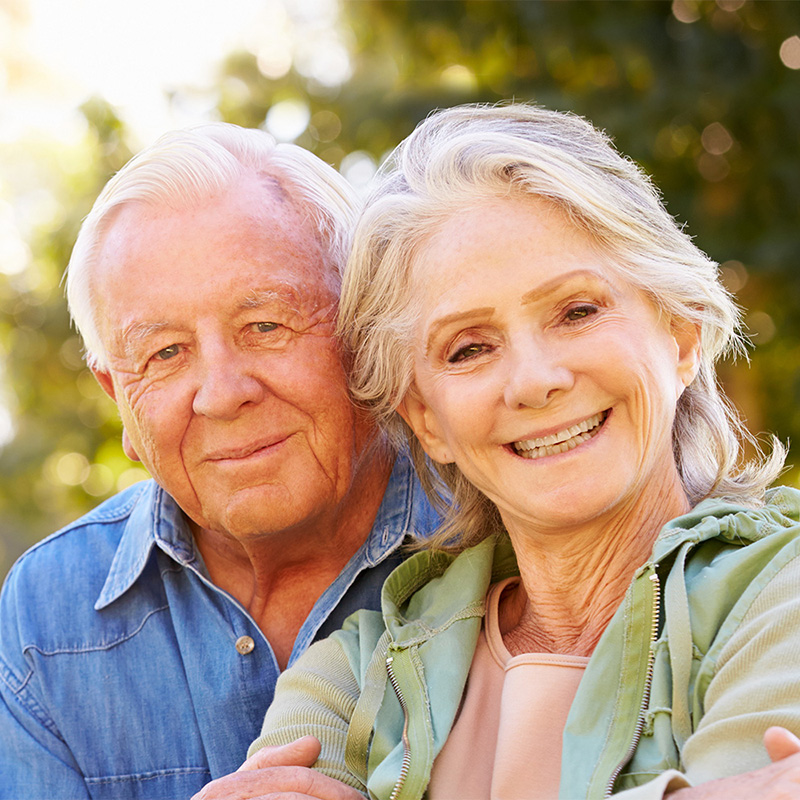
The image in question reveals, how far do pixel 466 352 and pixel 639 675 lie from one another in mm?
682

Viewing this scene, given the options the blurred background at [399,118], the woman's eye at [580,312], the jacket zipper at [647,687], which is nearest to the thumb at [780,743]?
the jacket zipper at [647,687]

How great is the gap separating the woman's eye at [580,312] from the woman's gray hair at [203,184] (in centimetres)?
75

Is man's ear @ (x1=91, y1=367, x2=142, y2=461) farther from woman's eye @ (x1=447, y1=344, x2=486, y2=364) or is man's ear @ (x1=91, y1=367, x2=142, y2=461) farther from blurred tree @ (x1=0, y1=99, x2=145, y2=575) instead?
blurred tree @ (x1=0, y1=99, x2=145, y2=575)

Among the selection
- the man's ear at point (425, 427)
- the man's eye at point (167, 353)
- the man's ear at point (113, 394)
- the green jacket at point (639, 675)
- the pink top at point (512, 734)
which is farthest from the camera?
the man's ear at point (113, 394)

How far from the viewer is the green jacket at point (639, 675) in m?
1.57

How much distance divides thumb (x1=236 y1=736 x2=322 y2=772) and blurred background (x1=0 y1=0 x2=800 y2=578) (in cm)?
343

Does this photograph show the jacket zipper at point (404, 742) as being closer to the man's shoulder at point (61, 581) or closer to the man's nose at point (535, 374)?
A: the man's nose at point (535, 374)

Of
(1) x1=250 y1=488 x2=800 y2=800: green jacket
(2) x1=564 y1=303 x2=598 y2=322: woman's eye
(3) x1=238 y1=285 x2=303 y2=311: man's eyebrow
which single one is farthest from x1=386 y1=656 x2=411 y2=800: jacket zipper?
(3) x1=238 y1=285 x2=303 y2=311: man's eyebrow

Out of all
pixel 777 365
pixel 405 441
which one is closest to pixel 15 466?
pixel 777 365

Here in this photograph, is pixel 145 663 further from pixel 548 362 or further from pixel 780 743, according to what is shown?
pixel 780 743

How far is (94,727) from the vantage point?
263cm

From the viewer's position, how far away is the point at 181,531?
2.72 m

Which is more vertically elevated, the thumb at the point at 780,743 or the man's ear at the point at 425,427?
the man's ear at the point at 425,427

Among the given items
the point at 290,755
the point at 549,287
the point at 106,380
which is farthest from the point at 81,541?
the point at 549,287
